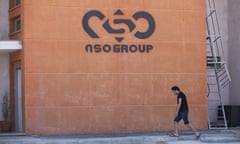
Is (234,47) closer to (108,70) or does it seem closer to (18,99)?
(108,70)

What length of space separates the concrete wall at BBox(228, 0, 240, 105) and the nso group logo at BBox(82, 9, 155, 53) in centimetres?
462

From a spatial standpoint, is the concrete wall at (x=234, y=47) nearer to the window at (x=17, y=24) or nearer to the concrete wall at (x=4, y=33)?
the window at (x=17, y=24)

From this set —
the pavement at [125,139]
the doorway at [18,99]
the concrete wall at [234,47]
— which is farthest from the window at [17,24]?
the concrete wall at [234,47]

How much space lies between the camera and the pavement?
16375 millimetres

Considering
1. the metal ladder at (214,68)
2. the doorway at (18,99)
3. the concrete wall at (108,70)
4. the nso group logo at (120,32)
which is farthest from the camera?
the metal ladder at (214,68)

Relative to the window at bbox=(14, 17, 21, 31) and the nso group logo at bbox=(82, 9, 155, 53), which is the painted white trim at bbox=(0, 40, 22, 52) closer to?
the window at bbox=(14, 17, 21, 31)

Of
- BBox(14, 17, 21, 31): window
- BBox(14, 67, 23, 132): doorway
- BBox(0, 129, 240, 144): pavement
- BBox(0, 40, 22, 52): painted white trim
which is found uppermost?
BBox(14, 17, 21, 31): window

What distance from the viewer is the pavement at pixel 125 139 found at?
1638 cm

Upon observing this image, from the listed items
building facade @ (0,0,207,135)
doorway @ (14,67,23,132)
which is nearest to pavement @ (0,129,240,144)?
building facade @ (0,0,207,135)

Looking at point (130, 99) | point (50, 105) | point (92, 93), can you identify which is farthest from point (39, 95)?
point (130, 99)

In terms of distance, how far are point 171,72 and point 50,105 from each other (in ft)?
15.8

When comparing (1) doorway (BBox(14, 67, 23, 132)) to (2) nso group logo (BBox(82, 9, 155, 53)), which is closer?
(2) nso group logo (BBox(82, 9, 155, 53))

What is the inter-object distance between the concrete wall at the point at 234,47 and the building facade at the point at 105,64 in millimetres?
2710

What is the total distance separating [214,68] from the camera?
71.3ft
